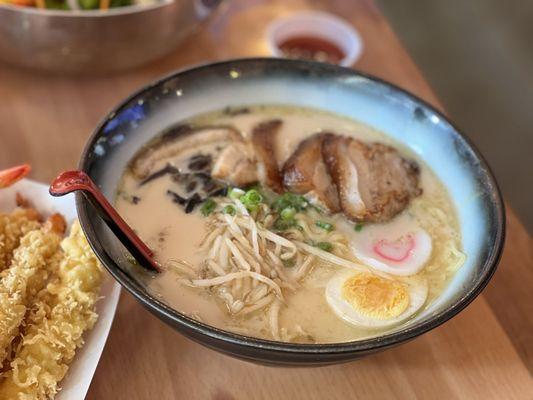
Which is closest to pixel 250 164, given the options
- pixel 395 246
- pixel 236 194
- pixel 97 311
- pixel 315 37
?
pixel 236 194

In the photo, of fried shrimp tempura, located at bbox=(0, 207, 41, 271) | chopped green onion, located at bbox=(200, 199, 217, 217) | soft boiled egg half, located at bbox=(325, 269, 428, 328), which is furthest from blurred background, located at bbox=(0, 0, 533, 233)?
soft boiled egg half, located at bbox=(325, 269, 428, 328)

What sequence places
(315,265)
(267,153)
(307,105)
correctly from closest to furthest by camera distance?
(315,265) → (267,153) → (307,105)

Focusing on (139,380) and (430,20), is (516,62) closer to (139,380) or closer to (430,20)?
(430,20)

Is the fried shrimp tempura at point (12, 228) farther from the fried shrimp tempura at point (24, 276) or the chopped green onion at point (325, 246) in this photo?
the chopped green onion at point (325, 246)

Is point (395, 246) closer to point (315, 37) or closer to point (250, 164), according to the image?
point (250, 164)

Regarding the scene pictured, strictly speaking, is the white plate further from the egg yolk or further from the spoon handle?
the egg yolk
